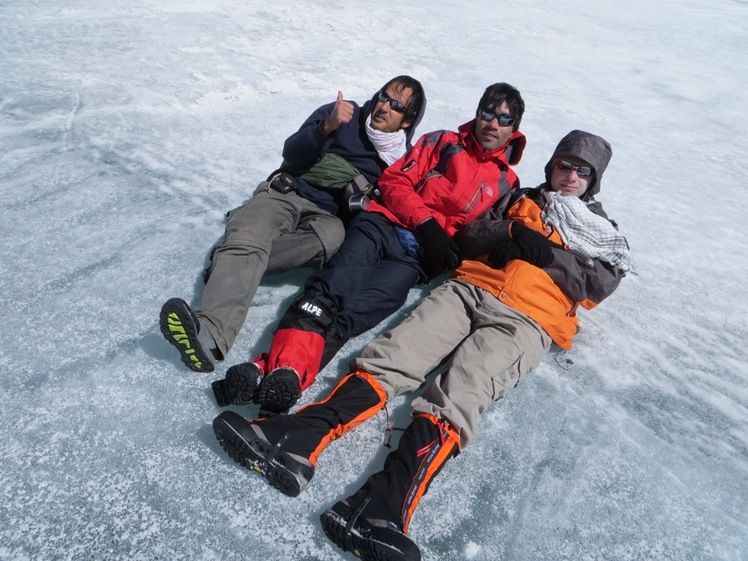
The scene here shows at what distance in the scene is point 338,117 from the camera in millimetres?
2756

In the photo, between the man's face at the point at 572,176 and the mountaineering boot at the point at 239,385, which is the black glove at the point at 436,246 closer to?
the man's face at the point at 572,176

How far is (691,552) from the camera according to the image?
1.78 meters

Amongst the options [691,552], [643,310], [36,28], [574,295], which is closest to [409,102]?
[574,295]

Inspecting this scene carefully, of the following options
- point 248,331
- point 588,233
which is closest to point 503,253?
point 588,233

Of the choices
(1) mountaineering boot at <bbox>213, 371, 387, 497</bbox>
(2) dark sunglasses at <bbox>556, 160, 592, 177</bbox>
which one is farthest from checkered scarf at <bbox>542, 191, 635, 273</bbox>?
(1) mountaineering boot at <bbox>213, 371, 387, 497</bbox>

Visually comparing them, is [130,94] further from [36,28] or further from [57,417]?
[57,417]

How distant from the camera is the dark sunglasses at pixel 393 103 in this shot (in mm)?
2885

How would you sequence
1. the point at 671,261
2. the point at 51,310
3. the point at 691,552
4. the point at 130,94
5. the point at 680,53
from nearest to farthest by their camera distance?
the point at 691,552 → the point at 51,310 → the point at 671,261 → the point at 130,94 → the point at 680,53

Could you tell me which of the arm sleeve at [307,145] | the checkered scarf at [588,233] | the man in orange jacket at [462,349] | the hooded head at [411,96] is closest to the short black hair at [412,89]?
the hooded head at [411,96]

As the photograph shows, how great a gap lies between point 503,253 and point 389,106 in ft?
3.39

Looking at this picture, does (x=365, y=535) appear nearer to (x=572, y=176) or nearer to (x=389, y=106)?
(x=572, y=176)

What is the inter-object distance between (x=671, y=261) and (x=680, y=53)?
5767 mm

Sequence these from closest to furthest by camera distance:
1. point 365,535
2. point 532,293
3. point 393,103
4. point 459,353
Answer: point 365,535, point 459,353, point 532,293, point 393,103

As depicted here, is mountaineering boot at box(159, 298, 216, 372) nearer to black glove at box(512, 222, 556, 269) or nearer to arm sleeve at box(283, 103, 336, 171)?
arm sleeve at box(283, 103, 336, 171)
